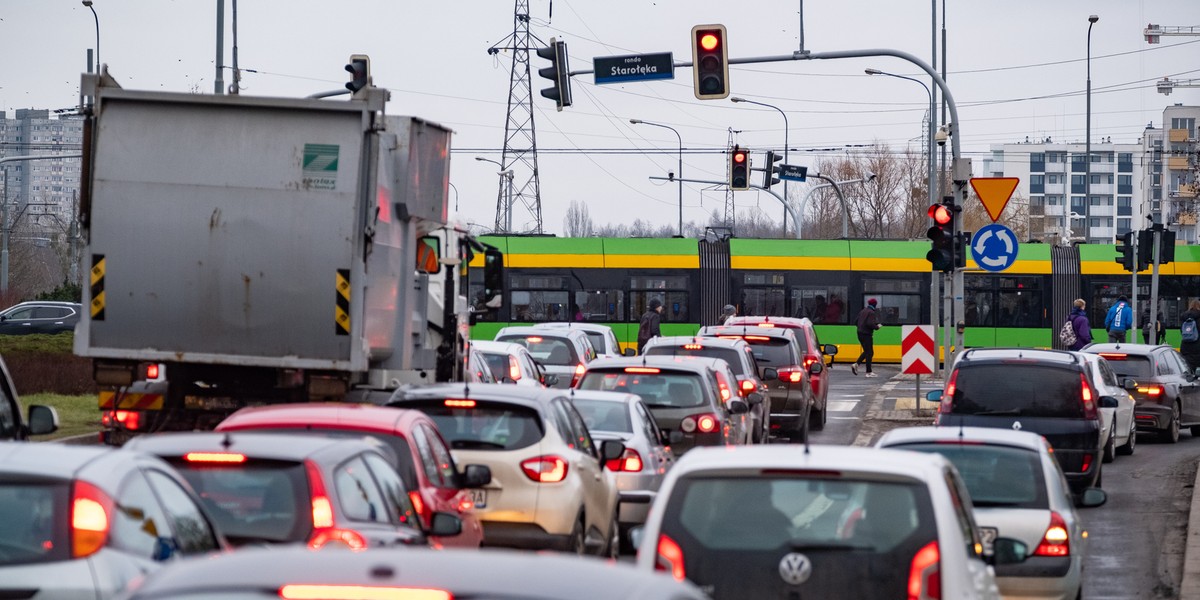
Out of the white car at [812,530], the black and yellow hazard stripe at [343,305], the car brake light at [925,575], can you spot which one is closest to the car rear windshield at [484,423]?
the black and yellow hazard stripe at [343,305]

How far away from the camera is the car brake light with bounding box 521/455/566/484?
11672 millimetres

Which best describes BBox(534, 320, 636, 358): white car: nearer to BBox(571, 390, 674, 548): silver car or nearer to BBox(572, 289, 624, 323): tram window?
BBox(572, 289, 624, 323): tram window

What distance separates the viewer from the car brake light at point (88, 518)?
19.4ft

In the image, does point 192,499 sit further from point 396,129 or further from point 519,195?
point 519,195

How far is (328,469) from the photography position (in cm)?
765

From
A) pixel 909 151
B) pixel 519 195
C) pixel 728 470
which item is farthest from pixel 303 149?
pixel 909 151

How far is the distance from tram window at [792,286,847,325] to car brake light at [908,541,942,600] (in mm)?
41836

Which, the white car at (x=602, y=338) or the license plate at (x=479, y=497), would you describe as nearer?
the license plate at (x=479, y=497)

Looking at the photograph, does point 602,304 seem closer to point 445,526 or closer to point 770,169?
point 770,169

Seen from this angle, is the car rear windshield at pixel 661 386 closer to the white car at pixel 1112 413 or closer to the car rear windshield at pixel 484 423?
the white car at pixel 1112 413

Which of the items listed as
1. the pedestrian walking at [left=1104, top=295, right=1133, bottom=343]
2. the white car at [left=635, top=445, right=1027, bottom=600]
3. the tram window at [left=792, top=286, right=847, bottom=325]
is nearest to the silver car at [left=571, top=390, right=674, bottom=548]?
the white car at [left=635, top=445, right=1027, bottom=600]

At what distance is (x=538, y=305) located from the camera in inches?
1879

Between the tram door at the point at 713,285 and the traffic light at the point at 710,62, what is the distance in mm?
23376

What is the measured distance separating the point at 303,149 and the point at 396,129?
3.57 ft
